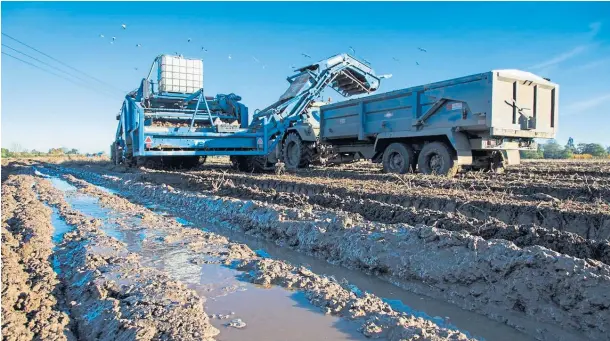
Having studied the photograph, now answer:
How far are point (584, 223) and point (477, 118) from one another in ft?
14.4

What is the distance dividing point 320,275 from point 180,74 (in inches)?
489

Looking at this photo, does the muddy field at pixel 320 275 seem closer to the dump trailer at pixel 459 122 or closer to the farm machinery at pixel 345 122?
the dump trailer at pixel 459 122

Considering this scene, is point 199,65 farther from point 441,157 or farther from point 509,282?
point 509,282

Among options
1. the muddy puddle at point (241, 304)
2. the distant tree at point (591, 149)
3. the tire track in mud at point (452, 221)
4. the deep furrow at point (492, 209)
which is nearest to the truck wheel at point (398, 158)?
the deep furrow at point (492, 209)

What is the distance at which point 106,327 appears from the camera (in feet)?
8.24

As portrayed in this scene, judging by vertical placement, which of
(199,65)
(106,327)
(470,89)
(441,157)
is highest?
(199,65)

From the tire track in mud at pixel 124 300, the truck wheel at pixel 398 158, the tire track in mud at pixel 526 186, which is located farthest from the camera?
the truck wheel at pixel 398 158

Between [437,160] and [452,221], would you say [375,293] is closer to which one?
[452,221]

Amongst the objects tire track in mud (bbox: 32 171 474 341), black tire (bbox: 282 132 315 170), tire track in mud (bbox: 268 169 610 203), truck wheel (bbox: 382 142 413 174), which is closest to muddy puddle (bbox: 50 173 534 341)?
tire track in mud (bbox: 32 171 474 341)

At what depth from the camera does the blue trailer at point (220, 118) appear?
40.6 ft

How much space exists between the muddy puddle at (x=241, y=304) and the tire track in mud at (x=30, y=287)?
49cm

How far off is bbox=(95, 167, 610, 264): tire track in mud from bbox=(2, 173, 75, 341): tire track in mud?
3457 millimetres

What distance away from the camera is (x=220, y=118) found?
1420 centimetres

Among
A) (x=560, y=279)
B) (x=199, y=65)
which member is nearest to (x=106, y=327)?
(x=560, y=279)
